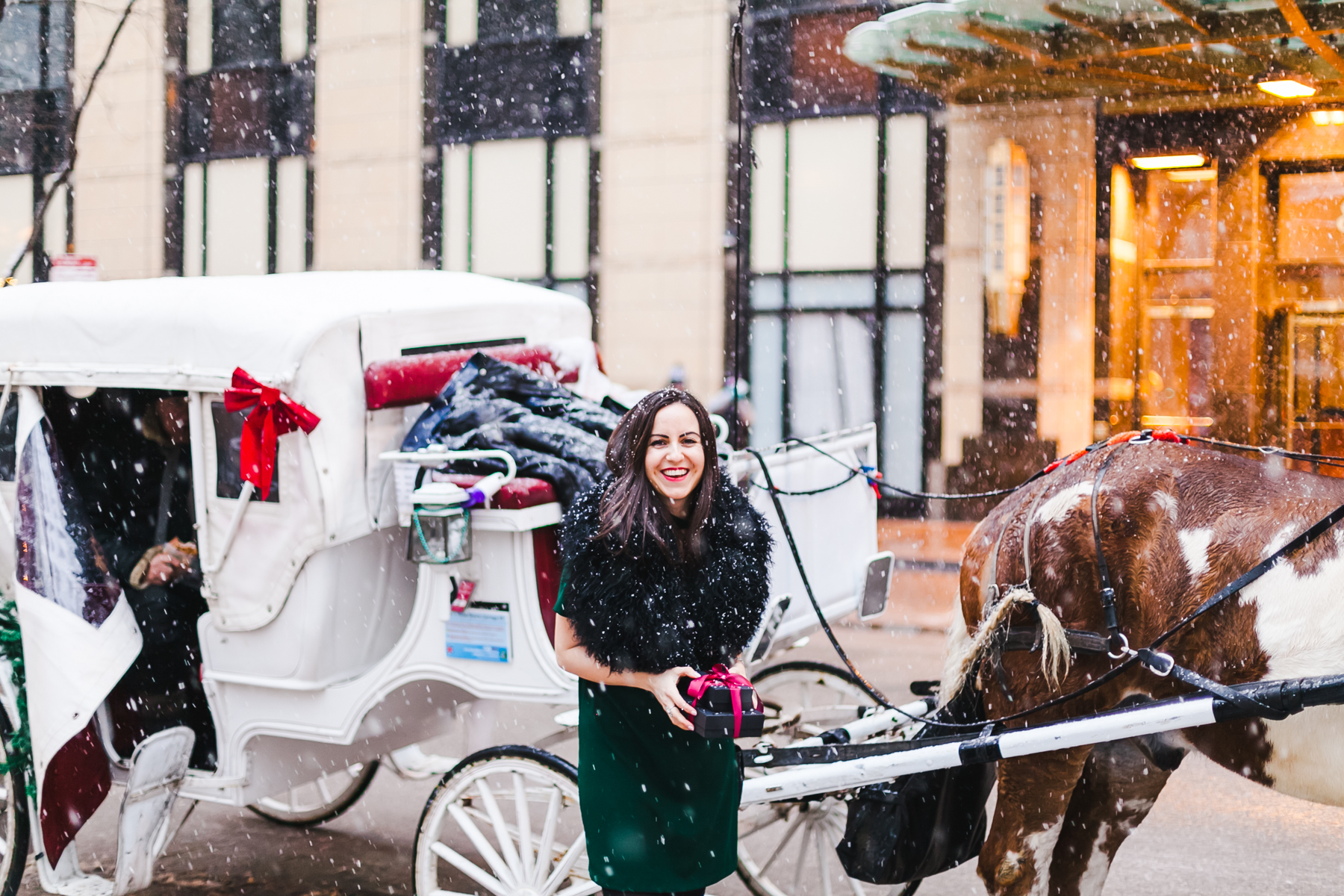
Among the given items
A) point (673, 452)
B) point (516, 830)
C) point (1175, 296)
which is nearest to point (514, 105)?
point (1175, 296)

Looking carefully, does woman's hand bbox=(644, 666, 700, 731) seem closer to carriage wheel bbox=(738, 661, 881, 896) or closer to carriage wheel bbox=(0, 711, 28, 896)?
carriage wheel bbox=(738, 661, 881, 896)

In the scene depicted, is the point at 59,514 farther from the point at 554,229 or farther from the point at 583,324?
the point at 554,229

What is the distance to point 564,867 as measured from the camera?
13.1 feet

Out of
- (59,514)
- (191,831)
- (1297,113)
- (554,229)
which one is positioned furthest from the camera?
(554,229)

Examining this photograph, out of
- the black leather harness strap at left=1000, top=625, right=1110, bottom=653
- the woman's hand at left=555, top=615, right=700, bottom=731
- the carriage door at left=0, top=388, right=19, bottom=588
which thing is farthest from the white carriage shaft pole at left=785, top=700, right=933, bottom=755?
the carriage door at left=0, top=388, right=19, bottom=588

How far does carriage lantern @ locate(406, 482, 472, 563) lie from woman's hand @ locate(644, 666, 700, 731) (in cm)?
138

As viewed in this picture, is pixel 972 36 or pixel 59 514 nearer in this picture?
pixel 59 514

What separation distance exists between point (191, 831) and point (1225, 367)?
10.4 metres

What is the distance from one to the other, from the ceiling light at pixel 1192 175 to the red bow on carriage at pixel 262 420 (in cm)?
1066

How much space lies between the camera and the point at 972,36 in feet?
36.6

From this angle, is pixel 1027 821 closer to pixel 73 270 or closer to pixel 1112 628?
pixel 1112 628

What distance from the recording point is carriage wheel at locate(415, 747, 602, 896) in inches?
158

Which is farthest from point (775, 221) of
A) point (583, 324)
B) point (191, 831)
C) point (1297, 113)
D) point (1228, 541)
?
point (1228, 541)

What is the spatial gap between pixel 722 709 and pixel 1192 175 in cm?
1150
